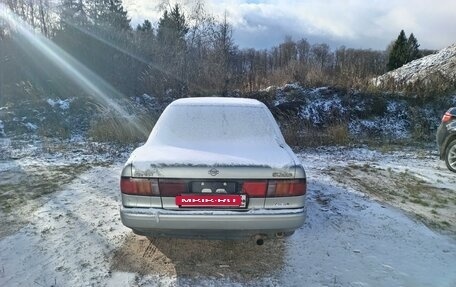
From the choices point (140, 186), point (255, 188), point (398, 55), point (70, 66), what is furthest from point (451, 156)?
point (398, 55)

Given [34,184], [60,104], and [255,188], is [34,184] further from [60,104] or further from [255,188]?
[60,104]

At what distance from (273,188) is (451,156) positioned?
5.77 meters

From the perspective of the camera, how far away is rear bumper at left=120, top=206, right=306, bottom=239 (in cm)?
300

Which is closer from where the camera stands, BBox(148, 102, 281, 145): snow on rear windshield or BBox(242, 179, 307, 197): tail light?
BBox(242, 179, 307, 197): tail light

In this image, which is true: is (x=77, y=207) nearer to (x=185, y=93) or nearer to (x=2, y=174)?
(x=2, y=174)

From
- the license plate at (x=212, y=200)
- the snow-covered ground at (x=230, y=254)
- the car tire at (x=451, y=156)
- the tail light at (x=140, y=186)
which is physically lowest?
the snow-covered ground at (x=230, y=254)

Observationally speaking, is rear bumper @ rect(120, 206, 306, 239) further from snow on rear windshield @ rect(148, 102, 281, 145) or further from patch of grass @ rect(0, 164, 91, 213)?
patch of grass @ rect(0, 164, 91, 213)

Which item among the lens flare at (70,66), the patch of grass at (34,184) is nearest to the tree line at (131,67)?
the lens flare at (70,66)

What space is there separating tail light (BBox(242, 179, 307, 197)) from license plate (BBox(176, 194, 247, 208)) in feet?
0.29

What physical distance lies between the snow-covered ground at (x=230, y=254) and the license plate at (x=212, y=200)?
29.0 inches

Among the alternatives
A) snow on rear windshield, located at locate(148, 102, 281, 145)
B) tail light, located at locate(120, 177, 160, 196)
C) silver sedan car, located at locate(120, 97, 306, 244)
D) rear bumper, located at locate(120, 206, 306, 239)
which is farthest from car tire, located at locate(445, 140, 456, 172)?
tail light, located at locate(120, 177, 160, 196)

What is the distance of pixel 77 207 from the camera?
4.92m

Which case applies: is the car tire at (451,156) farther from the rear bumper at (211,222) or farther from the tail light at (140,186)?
the tail light at (140,186)

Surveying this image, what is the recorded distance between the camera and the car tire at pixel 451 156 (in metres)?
7.06
